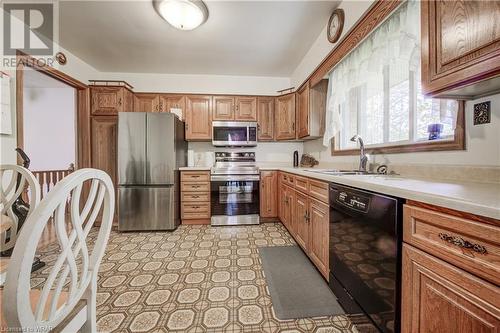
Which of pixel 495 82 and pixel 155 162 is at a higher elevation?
pixel 495 82

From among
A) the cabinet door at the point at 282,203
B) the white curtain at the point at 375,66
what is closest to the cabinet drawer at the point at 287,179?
the cabinet door at the point at 282,203

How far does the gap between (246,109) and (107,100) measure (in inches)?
87.5

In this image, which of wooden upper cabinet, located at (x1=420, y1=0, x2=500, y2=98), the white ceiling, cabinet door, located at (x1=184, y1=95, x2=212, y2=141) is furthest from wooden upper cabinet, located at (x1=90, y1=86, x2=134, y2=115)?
wooden upper cabinet, located at (x1=420, y1=0, x2=500, y2=98)

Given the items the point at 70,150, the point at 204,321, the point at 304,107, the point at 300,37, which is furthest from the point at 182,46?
the point at 70,150

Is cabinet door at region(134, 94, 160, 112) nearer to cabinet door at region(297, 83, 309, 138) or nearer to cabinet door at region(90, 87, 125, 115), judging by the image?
cabinet door at region(90, 87, 125, 115)

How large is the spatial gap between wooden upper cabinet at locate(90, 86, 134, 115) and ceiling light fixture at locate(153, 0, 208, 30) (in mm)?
1721

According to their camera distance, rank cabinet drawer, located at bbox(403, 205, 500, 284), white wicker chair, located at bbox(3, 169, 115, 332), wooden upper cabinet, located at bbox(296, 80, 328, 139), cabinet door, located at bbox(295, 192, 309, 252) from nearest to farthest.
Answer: white wicker chair, located at bbox(3, 169, 115, 332) → cabinet drawer, located at bbox(403, 205, 500, 284) → cabinet door, located at bbox(295, 192, 309, 252) → wooden upper cabinet, located at bbox(296, 80, 328, 139)

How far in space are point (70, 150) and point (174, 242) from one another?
375 centimetres

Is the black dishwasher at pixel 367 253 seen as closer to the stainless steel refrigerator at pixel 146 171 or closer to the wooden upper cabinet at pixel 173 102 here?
the stainless steel refrigerator at pixel 146 171

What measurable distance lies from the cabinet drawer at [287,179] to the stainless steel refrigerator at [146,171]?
1635 millimetres

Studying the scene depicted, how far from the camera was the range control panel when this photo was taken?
1147mm

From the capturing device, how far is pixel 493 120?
1.04 meters

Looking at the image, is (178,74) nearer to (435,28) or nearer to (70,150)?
(70,150)

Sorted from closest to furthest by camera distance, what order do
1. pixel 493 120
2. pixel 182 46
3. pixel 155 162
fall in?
pixel 493 120, pixel 182 46, pixel 155 162
